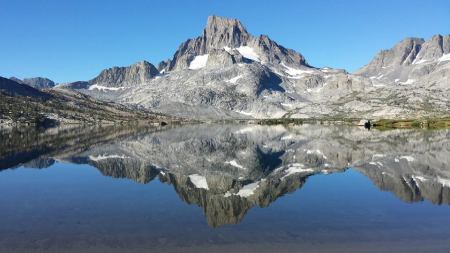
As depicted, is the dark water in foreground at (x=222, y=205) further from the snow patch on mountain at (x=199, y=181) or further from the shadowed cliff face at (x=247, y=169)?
the shadowed cliff face at (x=247, y=169)

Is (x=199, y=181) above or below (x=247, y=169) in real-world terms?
below

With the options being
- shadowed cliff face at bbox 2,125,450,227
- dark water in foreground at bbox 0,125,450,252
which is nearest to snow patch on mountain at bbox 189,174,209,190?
dark water in foreground at bbox 0,125,450,252

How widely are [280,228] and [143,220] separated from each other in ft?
41.8

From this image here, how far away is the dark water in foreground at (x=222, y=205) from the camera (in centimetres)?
3428

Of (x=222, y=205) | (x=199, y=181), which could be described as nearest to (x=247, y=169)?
(x=199, y=181)

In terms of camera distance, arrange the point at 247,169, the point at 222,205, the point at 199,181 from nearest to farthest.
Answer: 1. the point at 222,205
2. the point at 199,181
3. the point at 247,169

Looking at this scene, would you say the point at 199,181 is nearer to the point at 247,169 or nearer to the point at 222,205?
the point at 247,169

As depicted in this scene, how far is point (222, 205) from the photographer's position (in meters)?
48.9

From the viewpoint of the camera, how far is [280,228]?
127 ft

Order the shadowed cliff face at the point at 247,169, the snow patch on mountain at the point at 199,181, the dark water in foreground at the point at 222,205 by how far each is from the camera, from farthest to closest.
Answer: the snow patch on mountain at the point at 199,181
the shadowed cliff face at the point at 247,169
the dark water in foreground at the point at 222,205

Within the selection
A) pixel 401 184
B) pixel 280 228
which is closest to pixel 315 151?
pixel 401 184

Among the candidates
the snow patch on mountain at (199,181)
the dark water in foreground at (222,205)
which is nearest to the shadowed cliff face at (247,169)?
the snow patch on mountain at (199,181)

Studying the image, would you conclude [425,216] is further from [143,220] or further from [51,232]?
[51,232]

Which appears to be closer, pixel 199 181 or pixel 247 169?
pixel 199 181
